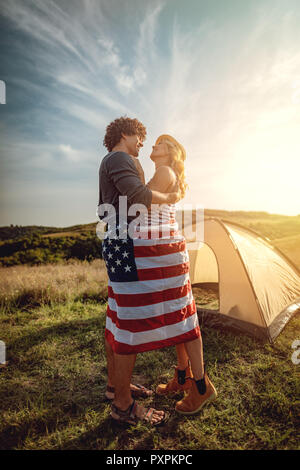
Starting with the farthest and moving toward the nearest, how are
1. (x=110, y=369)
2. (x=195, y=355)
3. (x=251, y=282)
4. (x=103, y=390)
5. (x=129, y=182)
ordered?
(x=251, y=282)
(x=103, y=390)
(x=110, y=369)
(x=195, y=355)
(x=129, y=182)

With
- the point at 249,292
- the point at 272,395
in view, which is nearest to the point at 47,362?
the point at 272,395

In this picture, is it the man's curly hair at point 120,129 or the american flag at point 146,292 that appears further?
the man's curly hair at point 120,129

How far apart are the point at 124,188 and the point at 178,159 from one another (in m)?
0.62

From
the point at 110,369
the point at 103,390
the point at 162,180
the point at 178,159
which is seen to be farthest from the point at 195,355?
the point at 178,159

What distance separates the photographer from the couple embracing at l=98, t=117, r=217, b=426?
70.2 inches

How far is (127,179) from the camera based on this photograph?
1735mm

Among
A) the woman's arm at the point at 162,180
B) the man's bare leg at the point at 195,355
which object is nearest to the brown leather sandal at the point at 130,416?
the man's bare leg at the point at 195,355

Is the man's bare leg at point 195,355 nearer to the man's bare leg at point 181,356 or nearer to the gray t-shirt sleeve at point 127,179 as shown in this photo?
the man's bare leg at point 181,356

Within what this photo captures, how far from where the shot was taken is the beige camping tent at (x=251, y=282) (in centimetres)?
353

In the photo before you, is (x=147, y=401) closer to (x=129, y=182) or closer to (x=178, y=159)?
(x=129, y=182)

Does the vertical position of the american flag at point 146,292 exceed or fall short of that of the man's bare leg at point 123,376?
it exceeds it

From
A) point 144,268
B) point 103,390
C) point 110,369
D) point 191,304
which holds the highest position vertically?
point 144,268

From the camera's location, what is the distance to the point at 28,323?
425 cm

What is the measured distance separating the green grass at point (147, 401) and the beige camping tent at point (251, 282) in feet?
0.75
